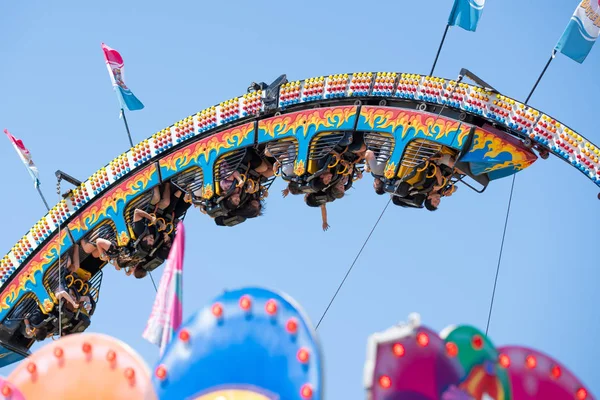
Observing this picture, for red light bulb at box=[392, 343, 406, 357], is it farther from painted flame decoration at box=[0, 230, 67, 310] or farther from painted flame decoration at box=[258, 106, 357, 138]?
painted flame decoration at box=[0, 230, 67, 310]

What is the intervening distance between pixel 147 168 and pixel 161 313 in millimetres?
7926

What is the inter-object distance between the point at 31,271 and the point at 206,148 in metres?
3.97

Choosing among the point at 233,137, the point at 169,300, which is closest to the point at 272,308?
the point at 169,300

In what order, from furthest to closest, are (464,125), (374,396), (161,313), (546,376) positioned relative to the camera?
(464,125) < (161,313) < (546,376) < (374,396)

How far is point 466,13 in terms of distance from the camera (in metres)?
17.4

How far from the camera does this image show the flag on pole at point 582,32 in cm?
1631

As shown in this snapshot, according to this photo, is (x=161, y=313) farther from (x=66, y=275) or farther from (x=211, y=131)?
(x=66, y=275)

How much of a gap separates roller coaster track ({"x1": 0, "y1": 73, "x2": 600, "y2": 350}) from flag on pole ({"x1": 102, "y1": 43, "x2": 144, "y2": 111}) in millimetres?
1331

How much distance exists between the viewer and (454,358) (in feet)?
30.6

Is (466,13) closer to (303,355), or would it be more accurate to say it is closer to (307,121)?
(307,121)

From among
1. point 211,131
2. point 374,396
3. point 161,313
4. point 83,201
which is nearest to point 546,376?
point 374,396

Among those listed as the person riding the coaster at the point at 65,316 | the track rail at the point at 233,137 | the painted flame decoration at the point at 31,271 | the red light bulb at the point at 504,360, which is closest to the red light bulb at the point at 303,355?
the red light bulb at the point at 504,360

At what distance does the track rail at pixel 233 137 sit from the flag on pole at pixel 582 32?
105cm

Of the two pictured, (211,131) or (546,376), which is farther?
(211,131)
